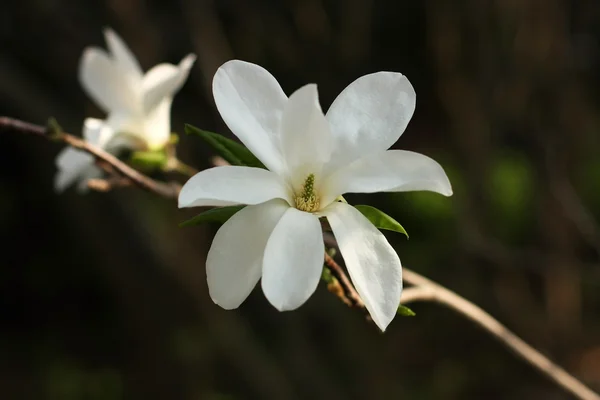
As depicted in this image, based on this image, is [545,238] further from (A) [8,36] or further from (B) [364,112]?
(A) [8,36]

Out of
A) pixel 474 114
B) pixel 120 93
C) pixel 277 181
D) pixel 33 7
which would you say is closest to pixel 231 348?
pixel 474 114

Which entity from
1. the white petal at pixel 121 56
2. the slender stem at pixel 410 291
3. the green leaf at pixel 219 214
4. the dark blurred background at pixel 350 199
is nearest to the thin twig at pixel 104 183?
the slender stem at pixel 410 291

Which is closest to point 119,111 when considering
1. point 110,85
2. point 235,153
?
point 110,85

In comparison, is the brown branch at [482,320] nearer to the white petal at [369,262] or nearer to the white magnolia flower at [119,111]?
the white petal at [369,262]

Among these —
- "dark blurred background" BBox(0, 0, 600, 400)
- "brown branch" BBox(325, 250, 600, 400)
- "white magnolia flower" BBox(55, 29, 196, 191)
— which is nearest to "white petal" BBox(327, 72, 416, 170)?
"brown branch" BBox(325, 250, 600, 400)

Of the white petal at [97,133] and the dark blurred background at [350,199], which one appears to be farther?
the dark blurred background at [350,199]

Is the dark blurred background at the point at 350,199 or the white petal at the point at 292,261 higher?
the white petal at the point at 292,261

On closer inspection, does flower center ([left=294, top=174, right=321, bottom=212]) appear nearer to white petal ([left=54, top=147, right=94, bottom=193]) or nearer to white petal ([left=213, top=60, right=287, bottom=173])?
white petal ([left=213, top=60, right=287, bottom=173])

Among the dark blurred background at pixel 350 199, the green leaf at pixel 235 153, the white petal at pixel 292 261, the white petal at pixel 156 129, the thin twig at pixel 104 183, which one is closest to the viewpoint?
the white petal at pixel 292 261

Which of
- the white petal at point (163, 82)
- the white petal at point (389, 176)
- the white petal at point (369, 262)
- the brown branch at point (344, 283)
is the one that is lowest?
the brown branch at point (344, 283)
